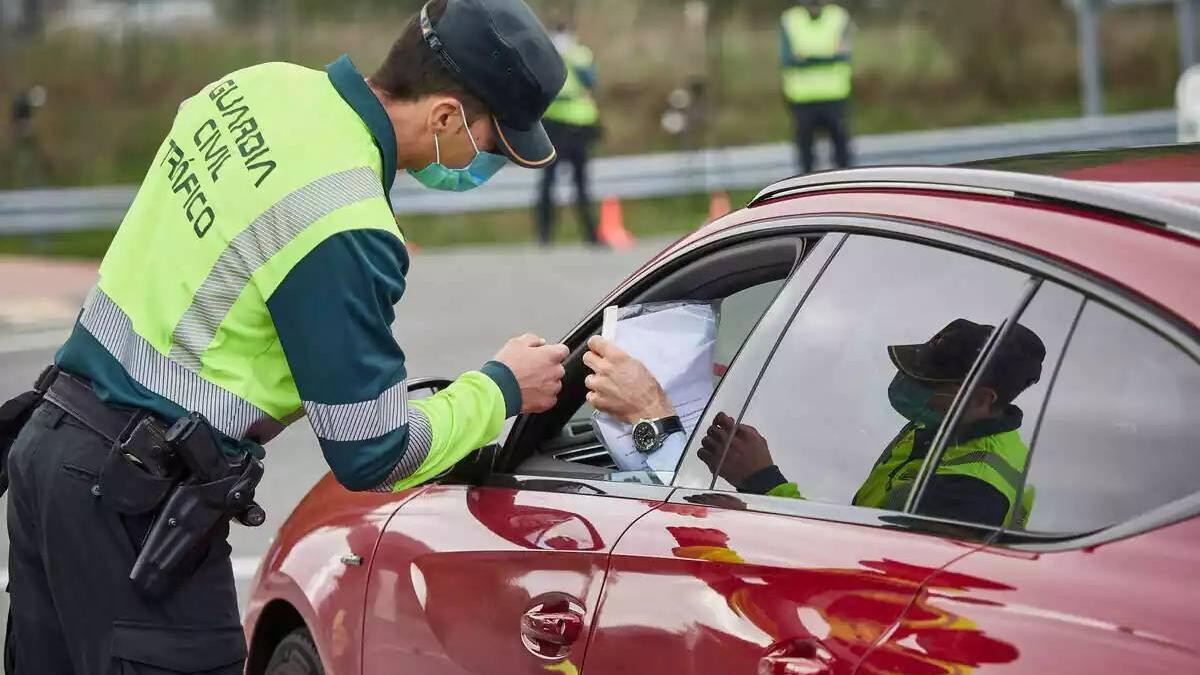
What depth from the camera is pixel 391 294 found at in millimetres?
3115

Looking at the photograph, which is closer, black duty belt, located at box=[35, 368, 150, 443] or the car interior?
black duty belt, located at box=[35, 368, 150, 443]

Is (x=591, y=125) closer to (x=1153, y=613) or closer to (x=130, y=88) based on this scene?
(x=130, y=88)

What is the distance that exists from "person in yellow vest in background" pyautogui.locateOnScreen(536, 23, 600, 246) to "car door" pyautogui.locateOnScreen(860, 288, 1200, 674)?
1386cm

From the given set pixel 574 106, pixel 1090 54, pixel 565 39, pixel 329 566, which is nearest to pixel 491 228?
pixel 565 39

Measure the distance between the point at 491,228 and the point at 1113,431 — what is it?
18003 millimetres

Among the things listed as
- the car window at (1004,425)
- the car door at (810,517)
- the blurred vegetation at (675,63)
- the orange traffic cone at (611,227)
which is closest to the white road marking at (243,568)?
the car door at (810,517)

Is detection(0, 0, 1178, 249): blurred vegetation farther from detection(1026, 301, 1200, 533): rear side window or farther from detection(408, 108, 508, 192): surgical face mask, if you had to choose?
detection(1026, 301, 1200, 533): rear side window

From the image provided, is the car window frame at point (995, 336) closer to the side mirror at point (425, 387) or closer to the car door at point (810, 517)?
the car door at point (810, 517)

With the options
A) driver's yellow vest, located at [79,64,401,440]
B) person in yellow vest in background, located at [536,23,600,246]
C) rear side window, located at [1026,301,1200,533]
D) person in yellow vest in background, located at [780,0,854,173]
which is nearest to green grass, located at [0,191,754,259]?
person in yellow vest in background, located at [536,23,600,246]

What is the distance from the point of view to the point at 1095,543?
233 centimetres

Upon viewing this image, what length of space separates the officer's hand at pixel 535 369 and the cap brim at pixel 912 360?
30.6 inches

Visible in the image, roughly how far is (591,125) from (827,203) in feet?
44.7

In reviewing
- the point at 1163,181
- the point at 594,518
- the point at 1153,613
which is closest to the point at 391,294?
the point at 594,518

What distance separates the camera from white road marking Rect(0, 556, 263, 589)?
686cm
